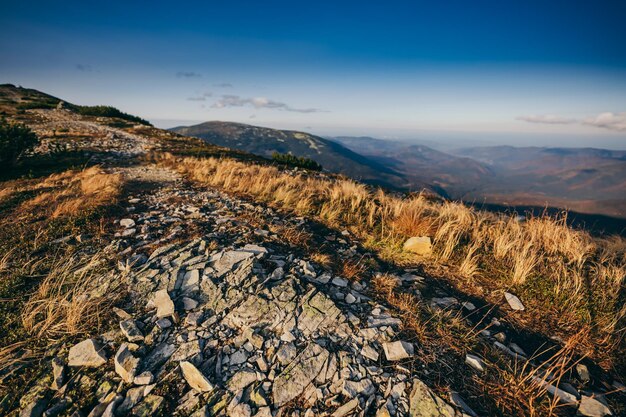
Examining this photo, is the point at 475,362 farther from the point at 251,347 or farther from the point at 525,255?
the point at 525,255

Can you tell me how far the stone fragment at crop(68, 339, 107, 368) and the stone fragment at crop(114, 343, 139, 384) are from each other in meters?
0.19

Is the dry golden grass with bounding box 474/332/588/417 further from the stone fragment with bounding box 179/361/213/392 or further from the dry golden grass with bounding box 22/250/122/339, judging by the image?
the dry golden grass with bounding box 22/250/122/339

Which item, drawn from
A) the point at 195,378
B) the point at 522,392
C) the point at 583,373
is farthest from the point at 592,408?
the point at 195,378

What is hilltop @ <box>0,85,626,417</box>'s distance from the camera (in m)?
2.84

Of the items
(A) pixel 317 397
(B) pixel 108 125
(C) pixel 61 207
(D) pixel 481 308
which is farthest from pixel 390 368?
(B) pixel 108 125

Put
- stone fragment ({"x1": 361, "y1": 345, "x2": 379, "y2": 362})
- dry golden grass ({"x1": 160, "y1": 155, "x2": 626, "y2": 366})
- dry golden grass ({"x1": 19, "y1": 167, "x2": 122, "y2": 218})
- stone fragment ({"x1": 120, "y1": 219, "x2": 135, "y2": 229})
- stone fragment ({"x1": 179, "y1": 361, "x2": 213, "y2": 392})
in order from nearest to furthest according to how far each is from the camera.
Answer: stone fragment ({"x1": 179, "y1": 361, "x2": 213, "y2": 392})
stone fragment ({"x1": 361, "y1": 345, "x2": 379, "y2": 362})
dry golden grass ({"x1": 160, "y1": 155, "x2": 626, "y2": 366})
stone fragment ({"x1": 120, "y1": 219, "x2": 135, "y2": 229})
dry golden grass ({"x1": 19, "y1": 167, "x2": 122, "y2": 218})

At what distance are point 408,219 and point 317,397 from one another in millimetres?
5399

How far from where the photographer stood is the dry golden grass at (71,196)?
7.05 metres

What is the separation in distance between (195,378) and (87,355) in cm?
142

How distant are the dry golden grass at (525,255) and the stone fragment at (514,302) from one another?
0.11 meters

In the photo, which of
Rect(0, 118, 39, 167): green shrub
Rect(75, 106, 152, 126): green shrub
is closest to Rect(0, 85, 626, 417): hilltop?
Rect(0, 118, 39, 167): green shrub

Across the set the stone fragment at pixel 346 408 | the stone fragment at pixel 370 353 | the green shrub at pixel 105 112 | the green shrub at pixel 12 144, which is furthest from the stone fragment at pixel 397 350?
the green shrub at pixel 105 112

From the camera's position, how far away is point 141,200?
859 centimetres

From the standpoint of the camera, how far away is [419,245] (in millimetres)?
6199
